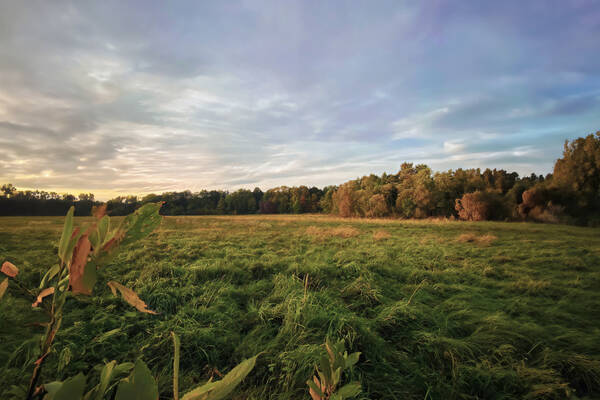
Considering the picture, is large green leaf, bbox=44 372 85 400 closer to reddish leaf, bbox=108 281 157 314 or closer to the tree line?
reddish leaf, bbox=108 281 157 314

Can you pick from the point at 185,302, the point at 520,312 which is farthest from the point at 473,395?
the point at 185,302

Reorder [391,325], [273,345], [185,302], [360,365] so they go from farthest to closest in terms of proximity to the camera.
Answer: [185,302], [391,325], [273,345], [360,365]

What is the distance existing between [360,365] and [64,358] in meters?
2.74

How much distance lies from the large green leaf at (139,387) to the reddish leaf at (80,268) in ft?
0.66

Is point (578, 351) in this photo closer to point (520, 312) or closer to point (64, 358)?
point (520, 312)

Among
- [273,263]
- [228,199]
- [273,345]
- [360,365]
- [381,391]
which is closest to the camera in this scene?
[381,391]

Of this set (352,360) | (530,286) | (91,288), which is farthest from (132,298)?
(530,286)

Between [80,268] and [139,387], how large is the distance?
254 mm

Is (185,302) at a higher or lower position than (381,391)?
higher

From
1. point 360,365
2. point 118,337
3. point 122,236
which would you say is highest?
point 122,236

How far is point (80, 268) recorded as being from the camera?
484mm

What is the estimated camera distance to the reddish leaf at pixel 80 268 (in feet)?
1.58

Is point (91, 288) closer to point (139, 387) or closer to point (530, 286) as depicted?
point (139, 387)

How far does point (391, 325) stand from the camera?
10.0 feet
